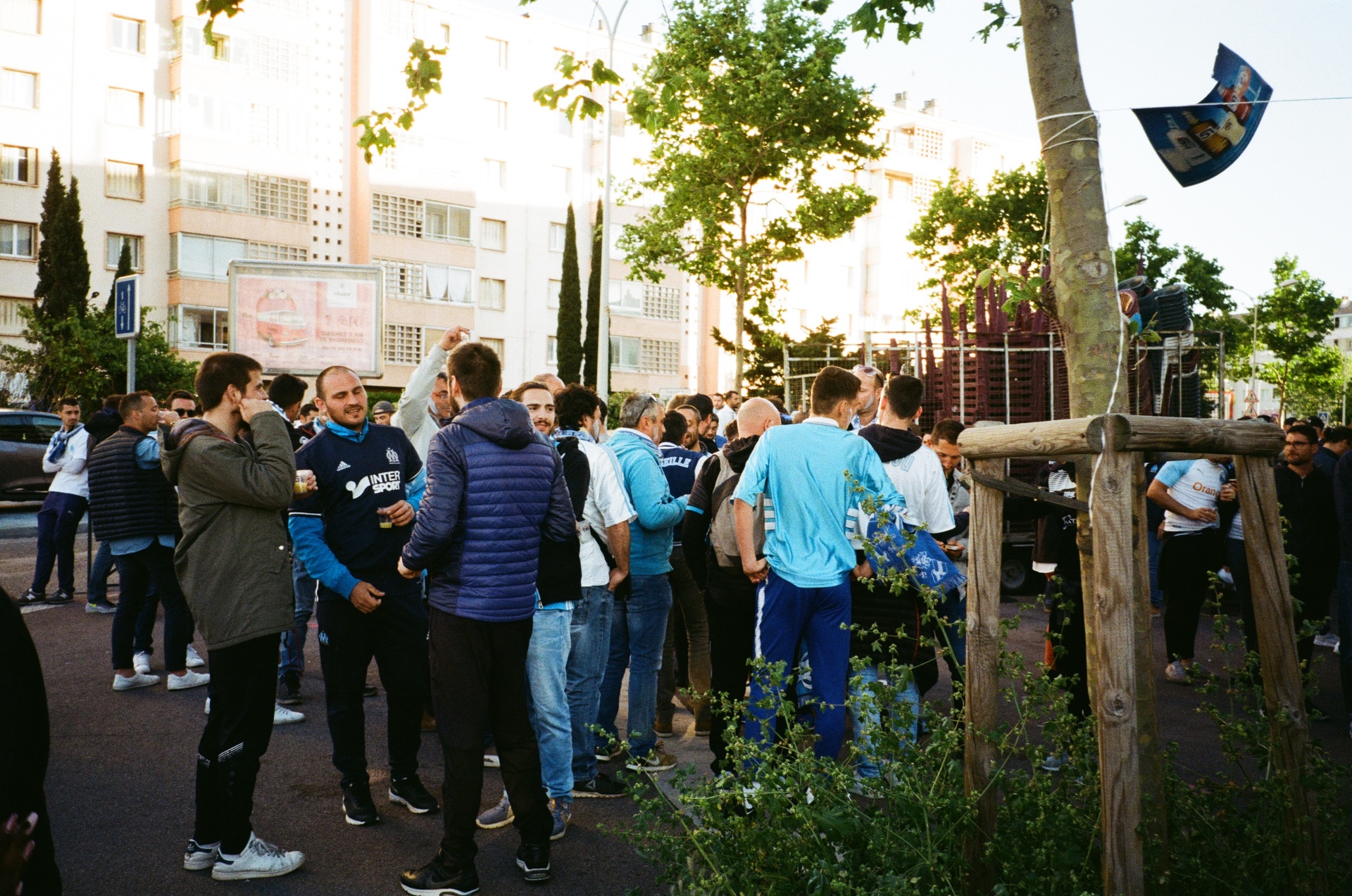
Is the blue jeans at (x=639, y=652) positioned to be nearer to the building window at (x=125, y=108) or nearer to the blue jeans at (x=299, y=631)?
the blue jeans at (x=299, y=631)

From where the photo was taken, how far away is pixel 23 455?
21.3 metres

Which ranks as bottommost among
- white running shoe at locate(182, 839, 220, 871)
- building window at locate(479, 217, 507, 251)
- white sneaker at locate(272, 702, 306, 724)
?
white sneaker at locate(272, 702, 306, 724)

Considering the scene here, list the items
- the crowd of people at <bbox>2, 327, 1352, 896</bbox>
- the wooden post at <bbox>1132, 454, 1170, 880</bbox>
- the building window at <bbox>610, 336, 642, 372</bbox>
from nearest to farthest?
1. the wooden post at <bbox>1132, 454, 1170, 880</bbox>
2. the crowd of people at <bbox>2, 327, 1352, 896</bbox>
3. the building window at <bbox>610, 336, 642, 372</bbox>

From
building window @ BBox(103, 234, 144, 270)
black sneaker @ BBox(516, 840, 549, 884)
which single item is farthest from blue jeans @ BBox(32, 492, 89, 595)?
building window @ BBox(103, 234, 144, 270)

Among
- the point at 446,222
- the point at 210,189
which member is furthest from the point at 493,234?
the point at 210,189

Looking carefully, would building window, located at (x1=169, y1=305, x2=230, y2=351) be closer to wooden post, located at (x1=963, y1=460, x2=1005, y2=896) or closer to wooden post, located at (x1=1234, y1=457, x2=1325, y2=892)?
wooden post, located at (x1=963, y1=460, x2=1005, y2=896)

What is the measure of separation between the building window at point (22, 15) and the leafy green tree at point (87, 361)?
10539mm

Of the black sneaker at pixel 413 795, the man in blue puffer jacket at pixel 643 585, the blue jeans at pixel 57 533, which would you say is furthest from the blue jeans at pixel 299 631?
the blue jeans at pixel 57 533

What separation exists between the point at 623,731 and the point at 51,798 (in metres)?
3.05

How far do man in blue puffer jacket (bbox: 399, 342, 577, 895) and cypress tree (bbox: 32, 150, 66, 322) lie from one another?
122 ft

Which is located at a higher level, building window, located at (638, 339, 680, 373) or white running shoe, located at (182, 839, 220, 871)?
building window, located at (638, 339, 680, 373)

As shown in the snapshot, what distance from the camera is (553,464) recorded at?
466cm

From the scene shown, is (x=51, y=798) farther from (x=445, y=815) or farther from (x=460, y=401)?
(x=460, y=401)

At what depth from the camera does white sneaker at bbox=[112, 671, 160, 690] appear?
7.79m
